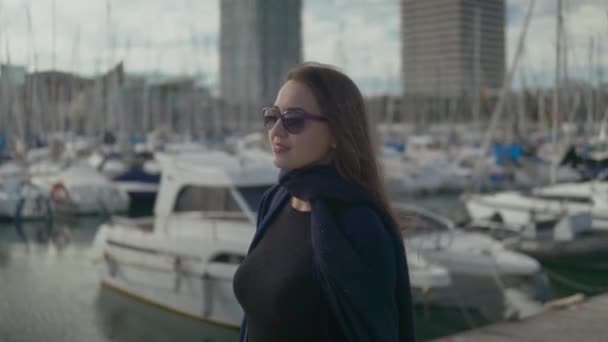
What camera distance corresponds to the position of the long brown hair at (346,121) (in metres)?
2.00

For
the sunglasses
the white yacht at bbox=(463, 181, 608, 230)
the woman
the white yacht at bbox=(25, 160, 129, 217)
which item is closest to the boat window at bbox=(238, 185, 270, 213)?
the white yacht at bbox=(463, 181, 608, 230)

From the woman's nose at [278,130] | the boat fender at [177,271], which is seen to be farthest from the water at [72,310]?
the woman's nose at [278,130]

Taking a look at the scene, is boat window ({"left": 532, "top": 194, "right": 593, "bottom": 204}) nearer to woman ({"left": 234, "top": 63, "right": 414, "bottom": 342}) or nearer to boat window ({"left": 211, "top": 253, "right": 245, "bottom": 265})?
boat window ({"left": 211, "top": 253, "right": 245, "bottom": 265})

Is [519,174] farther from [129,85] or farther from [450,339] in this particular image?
[129,85]

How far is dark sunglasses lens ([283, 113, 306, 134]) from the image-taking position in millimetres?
2008

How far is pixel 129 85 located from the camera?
85250 mm

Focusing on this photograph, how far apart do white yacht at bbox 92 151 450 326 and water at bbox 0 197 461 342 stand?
24cm

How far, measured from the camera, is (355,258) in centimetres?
185

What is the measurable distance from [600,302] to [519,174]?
92.0ft

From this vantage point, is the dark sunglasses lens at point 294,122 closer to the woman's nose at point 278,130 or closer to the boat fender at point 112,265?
the woman's nose at point 278,130

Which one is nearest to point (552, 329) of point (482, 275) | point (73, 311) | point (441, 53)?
point (482, 275)

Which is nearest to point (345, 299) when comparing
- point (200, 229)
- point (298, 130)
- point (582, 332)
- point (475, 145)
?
point (298, 130)

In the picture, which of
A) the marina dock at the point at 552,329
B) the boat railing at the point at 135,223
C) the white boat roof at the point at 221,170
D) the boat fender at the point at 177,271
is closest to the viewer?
the marina dock at the point at 552,329

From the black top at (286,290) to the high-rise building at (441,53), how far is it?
237ft
